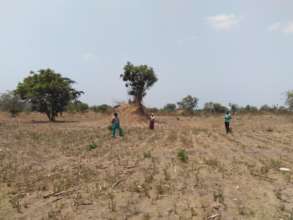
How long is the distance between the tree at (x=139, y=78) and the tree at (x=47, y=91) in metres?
8.02

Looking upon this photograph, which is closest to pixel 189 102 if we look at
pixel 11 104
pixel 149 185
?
pixel 11 104

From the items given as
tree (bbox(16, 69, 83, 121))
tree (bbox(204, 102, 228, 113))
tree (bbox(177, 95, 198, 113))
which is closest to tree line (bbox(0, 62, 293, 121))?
tree (bbox(16, 69, 83, 121))

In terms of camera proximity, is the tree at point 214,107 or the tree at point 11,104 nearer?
the tree at point 11,104

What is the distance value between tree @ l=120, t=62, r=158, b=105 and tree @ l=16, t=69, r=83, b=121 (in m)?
8.02

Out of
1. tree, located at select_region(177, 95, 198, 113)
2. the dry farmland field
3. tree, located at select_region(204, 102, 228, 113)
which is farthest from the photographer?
tree, located at select_region(177, 95, 198, 113)

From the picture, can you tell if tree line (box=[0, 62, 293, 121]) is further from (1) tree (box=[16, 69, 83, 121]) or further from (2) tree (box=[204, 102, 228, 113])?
(2) tree (box=[204, 102, 228, 113])

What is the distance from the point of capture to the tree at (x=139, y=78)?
166ft

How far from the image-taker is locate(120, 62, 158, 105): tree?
5047 cm

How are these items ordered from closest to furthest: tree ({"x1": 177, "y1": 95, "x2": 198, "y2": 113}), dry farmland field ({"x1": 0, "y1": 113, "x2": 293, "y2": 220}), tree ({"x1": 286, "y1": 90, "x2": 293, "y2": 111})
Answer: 1. dry farmland field ({"x1": 0, "y1": 113, "x2": 293, "y2": 220})
2. tree ({"x1": 286, "y1": 90, "x2": 293, "y2": 111})
3. tree ({"x1": 177, "y1": 95, "x2": 198, "y2": 113})

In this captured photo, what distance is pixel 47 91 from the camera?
45562mm

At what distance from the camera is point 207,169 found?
37.7 feet

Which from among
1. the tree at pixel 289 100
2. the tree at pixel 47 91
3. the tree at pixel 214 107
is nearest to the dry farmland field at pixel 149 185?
the tree at pixel 47 91

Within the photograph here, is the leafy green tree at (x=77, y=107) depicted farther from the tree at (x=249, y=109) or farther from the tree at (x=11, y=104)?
the tree at (x=249, y=109)

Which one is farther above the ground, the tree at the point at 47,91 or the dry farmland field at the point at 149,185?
the tree at the point at 47,91
